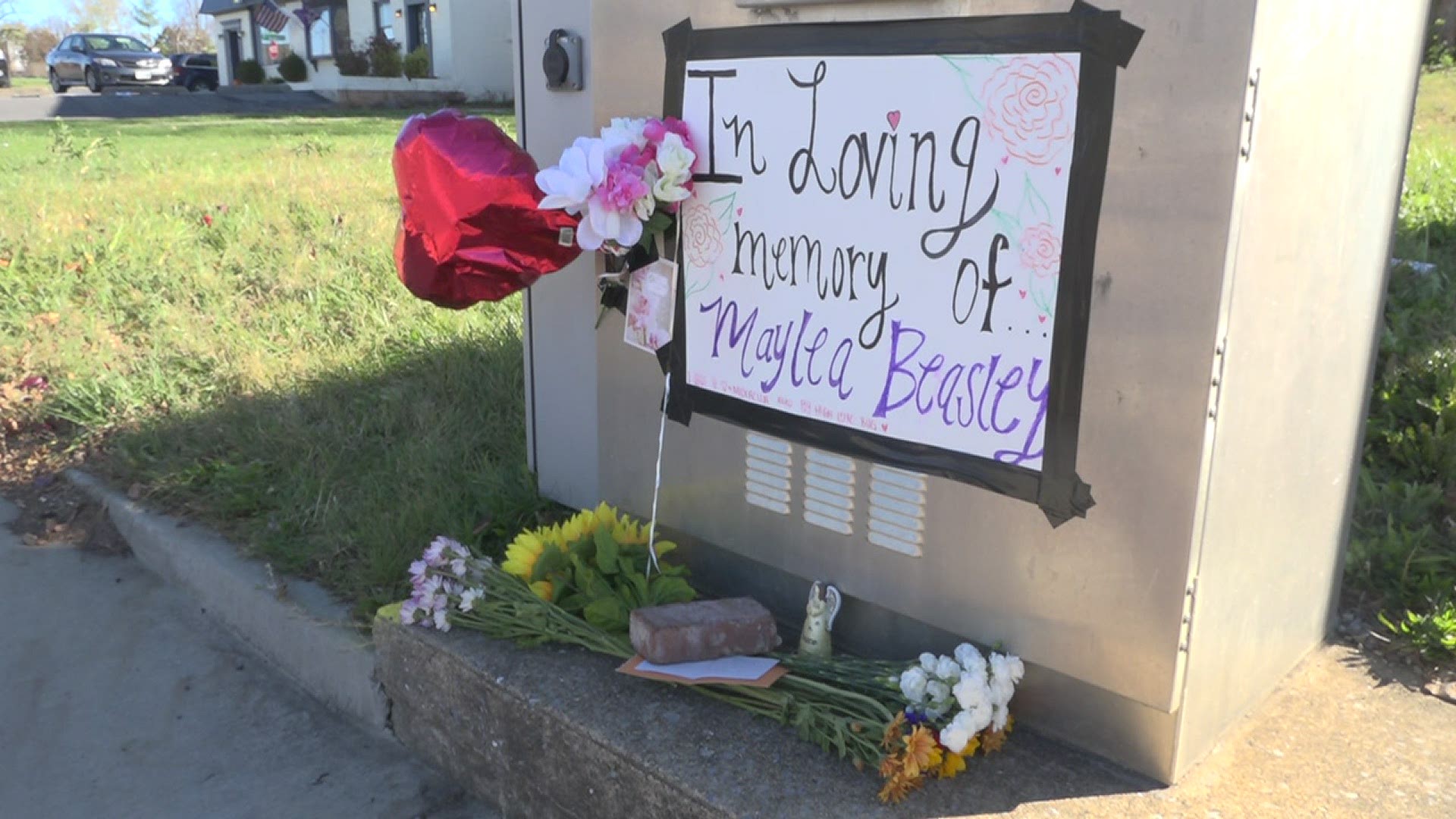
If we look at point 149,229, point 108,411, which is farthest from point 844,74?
point 149,229

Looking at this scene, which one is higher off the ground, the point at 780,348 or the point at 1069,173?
the point at 1069,173

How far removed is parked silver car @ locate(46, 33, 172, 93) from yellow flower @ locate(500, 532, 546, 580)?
31854 millimetres

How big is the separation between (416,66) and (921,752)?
90.3ft

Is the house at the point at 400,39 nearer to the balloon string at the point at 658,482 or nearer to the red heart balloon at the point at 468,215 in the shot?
the red heart balloon at the point at 468,215

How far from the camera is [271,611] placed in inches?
131

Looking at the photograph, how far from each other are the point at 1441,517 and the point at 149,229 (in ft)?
20.0

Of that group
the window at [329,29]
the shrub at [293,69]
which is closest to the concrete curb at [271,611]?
the shrub at [293,69]

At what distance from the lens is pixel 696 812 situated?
6.84 ft

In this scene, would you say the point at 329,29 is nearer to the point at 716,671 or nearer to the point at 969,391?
the point at 716,671

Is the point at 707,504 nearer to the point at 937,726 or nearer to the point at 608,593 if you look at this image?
the point at 608,593

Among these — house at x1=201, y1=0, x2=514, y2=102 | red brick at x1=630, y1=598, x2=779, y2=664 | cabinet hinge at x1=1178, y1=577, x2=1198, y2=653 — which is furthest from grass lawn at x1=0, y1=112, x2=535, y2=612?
house at x1=201, y1=0, x2=514, y2=102

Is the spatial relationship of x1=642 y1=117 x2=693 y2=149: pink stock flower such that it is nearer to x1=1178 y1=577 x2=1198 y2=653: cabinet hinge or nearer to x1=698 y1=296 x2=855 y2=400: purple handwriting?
x1=698 y1=296 x2=855 y2=400: purple handwriting

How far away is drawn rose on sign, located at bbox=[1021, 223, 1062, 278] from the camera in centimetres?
199

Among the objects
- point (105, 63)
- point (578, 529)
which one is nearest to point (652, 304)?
point (578, 529)
